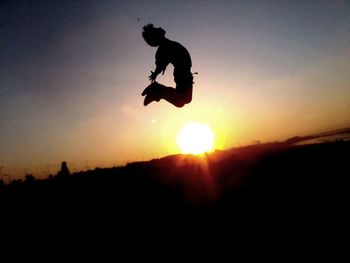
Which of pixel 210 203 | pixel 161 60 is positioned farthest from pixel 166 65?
pixel 210 203

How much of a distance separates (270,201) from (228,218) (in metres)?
1.53

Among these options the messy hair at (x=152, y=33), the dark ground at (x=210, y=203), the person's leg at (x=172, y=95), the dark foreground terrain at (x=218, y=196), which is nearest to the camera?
the dark ground at (x=210, y=203)

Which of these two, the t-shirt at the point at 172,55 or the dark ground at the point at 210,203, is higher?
the t-shirt at the point at 172,55

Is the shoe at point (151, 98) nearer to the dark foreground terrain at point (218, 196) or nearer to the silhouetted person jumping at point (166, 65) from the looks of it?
the silhouetted person jumping at point (166, 65)

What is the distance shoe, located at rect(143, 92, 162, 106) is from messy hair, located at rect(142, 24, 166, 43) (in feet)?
5.09

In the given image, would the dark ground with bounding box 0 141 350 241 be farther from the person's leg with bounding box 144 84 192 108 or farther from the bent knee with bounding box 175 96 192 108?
the person's leg with bounding box 144 84 192 108

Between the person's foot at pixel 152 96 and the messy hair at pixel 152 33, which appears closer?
the messy hair at pixel 152 33

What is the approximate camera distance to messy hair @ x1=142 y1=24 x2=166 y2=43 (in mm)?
7785

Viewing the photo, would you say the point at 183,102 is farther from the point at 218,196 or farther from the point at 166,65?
the point at 218,196

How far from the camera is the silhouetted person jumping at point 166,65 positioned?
786cm

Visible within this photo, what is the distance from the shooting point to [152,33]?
780cm

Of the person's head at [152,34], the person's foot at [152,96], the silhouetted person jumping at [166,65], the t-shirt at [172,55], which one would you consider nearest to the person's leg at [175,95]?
the silhouetted person jumping at [166,65]

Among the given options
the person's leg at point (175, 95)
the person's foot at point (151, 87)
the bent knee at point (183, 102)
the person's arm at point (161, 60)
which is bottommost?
the bent knee at point (183, 102)

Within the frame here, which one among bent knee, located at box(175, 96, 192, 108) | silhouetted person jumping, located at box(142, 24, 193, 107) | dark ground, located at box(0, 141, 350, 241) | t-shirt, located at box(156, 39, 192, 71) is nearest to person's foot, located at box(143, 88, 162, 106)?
silhouetted person jumping, located at box(142, 24, 193, 107)
